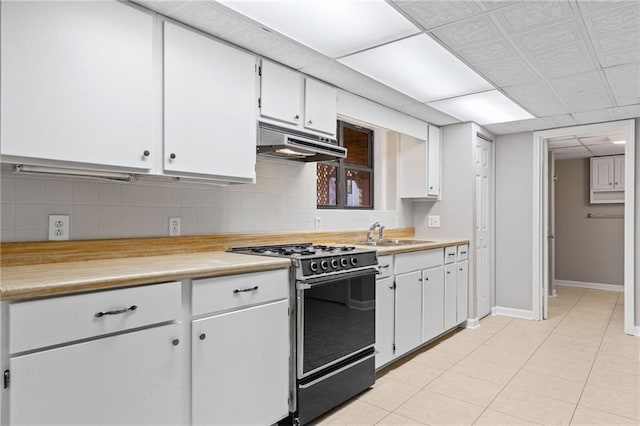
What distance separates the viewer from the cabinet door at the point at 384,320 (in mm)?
2893

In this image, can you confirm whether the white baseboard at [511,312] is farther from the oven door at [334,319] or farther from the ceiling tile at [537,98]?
the oven door at [334,319]

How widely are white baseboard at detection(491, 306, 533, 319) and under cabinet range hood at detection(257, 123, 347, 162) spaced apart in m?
3.04

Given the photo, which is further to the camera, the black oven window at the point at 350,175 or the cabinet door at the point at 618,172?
the cabinet door at the point at 618,172

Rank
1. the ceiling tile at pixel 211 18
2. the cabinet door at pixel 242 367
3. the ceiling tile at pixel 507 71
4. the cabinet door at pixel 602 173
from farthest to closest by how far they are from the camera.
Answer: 1. the cabinet door at pixel 602 173
2. the ceiling tile at pixel 507 71
3. the ceiling tile at pixel 211 18
4. the cabinet door at pixel 242 367

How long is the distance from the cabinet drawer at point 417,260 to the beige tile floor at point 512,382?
0.73 m

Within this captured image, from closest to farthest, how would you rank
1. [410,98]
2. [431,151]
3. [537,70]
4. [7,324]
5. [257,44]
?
[7,324] → [257,44] → [537,70] → [410,98] → [431,151]

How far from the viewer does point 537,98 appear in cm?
341

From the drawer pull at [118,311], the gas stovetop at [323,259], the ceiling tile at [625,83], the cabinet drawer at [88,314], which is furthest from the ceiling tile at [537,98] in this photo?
the drawer pull at [118,311]

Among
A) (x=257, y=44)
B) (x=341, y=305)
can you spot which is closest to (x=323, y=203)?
(x=341, y=305)

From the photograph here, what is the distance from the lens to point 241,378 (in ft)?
6.47

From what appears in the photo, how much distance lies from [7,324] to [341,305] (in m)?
1.62

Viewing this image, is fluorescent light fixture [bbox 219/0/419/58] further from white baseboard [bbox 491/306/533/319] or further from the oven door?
white baseboard [bbox 491/306/533/319]

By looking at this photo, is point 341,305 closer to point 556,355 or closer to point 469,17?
point 469,17

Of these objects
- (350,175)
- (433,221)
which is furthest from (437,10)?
(433,221)
